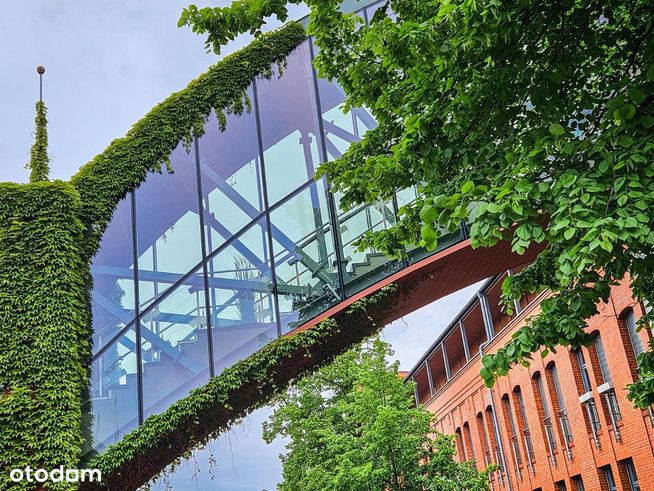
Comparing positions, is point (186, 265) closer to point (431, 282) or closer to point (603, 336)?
point (431, 282)

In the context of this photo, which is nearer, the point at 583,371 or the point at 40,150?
the point at 40,150

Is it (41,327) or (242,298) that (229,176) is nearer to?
(242,298)

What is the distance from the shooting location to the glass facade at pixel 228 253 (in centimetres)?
1380

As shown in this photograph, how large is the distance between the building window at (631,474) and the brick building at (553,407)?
1.1 inches

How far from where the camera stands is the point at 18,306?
13867 mm

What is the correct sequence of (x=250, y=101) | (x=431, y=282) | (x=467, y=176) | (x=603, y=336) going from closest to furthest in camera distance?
1. (x=467, y=176)
2. (x=431, y=282)
3. (x=250, y=101)
4. (x=603, y=336)

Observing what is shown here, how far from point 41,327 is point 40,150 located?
4.20m

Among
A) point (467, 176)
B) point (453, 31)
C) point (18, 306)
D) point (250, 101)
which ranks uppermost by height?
point (250, 101)

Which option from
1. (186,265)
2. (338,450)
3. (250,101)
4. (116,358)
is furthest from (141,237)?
(338,450)

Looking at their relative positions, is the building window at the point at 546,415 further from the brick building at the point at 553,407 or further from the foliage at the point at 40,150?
the foliage at the point at 40,150

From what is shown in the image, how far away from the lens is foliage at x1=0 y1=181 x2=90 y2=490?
13195 mm

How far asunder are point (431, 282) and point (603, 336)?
12796mm

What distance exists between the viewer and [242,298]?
1401 cm

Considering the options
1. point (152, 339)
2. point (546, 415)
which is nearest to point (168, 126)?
point (152, 339)
